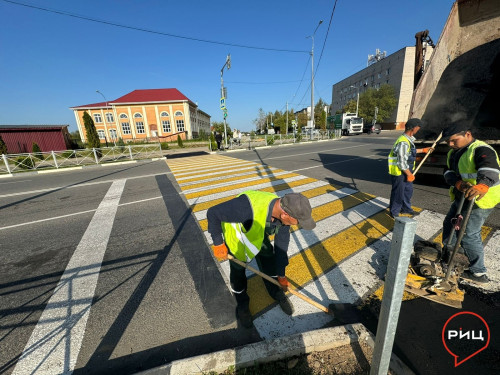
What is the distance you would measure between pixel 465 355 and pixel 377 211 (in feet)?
10.0

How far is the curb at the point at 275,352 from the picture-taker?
1650 millimetres

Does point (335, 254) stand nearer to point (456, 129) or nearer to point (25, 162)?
point (456, 129)

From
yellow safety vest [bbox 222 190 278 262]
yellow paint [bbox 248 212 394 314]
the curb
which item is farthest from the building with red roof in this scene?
the curb

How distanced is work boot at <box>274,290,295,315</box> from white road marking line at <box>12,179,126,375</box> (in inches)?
76.3

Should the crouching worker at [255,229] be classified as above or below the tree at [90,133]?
below

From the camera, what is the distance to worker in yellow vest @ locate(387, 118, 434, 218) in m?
3.84

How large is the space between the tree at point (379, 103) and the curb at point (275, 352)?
4963 centimetres

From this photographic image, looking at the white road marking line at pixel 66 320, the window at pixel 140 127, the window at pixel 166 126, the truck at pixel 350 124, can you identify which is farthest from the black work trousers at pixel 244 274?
the window at pixel 140 127

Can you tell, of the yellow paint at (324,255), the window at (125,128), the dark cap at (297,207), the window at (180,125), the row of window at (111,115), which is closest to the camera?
the dark cap at (297,207)

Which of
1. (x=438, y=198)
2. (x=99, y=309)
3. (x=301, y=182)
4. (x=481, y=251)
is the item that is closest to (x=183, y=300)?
(x=99, y=309)

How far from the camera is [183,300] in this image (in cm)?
247

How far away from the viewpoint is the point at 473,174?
7.89 feet

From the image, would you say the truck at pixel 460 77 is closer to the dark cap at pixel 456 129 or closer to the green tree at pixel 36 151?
the dark cap at pixel 456 129

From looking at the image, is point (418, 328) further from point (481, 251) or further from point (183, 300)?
point (183, 300)
